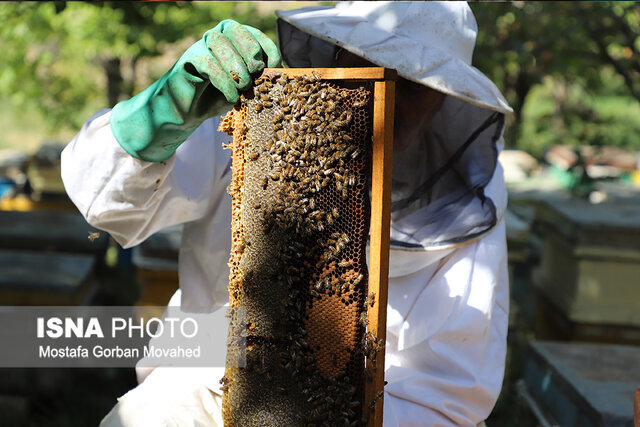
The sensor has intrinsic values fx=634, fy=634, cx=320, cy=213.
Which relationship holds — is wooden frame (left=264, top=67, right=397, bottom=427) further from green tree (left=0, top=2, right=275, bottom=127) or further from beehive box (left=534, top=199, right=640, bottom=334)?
beehive box (left=534, top=199, right=640, bottom=334)

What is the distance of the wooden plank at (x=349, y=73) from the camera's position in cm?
152

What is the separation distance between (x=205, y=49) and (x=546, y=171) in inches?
444

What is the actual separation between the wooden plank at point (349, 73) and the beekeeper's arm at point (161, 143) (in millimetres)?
68

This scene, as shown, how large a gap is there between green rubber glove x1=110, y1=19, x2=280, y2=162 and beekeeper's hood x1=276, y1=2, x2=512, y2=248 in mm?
338

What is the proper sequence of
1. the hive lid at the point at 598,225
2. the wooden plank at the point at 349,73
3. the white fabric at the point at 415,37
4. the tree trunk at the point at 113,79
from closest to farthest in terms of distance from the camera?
1. the wooden plank at the point at 349,73
2. the white fabric at the point at 415,37
3. the hive lid at the point at 598,225
4. the tree trunk at the point at 113,79

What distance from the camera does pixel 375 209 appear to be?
1557 millimetres

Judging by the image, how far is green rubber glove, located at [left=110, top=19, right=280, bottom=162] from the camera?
1633 millimetres

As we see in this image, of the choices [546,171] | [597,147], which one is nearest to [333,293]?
[597,147]

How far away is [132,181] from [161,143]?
0.17 meters

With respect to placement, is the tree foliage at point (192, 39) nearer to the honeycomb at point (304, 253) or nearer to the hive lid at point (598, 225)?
the hive lid at point (598, 225)

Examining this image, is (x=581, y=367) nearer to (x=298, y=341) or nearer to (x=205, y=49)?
(x=298, y=341)

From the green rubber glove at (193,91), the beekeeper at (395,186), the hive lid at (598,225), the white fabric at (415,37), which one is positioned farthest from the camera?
the hive lid at (598,225)

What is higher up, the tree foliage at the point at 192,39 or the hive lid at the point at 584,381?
the tree foliage at the point at 192,39

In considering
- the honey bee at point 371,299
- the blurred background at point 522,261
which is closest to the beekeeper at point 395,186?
the honey bee at point 371,299
